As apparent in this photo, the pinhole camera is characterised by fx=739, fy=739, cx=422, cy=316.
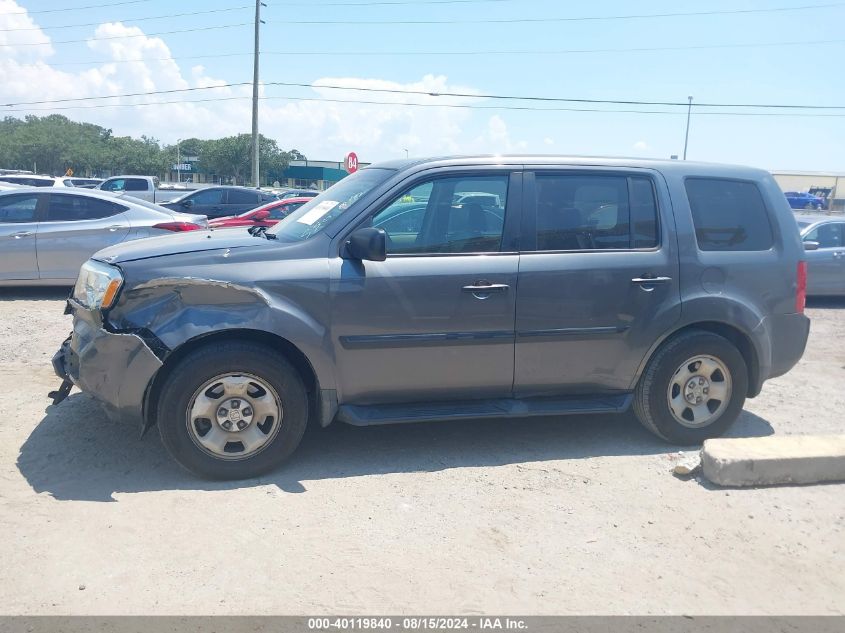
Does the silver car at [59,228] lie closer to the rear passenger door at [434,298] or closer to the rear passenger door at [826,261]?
the rear passenger door at [434,298]

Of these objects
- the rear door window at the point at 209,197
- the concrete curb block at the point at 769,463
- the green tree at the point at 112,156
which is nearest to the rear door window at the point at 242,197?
the rear door window at the point at 209,197

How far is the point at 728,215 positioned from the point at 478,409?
2.28 meters

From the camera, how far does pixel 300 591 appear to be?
336cm

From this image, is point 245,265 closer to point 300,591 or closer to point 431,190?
point 431,190

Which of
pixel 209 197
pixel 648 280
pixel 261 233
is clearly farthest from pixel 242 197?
pixel 648 280

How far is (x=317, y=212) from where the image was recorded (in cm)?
505

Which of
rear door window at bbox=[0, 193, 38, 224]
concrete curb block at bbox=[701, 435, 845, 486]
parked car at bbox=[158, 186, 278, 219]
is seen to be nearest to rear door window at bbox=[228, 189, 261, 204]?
parked car at bbox=[158, 186, 278, 219]

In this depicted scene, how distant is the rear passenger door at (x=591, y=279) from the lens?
15.8ft

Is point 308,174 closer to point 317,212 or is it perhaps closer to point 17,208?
point 17,208

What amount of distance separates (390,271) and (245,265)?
0.87 m

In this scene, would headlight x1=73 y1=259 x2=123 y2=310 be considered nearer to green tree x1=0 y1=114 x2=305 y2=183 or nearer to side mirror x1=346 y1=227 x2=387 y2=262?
side mirror x1=346 y1=227 x2=387 y2=262

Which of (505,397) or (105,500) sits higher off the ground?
(505,397)

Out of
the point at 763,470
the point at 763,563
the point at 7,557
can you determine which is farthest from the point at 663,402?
the point at 7,557

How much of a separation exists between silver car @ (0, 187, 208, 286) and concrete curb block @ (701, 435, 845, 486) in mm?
7814
